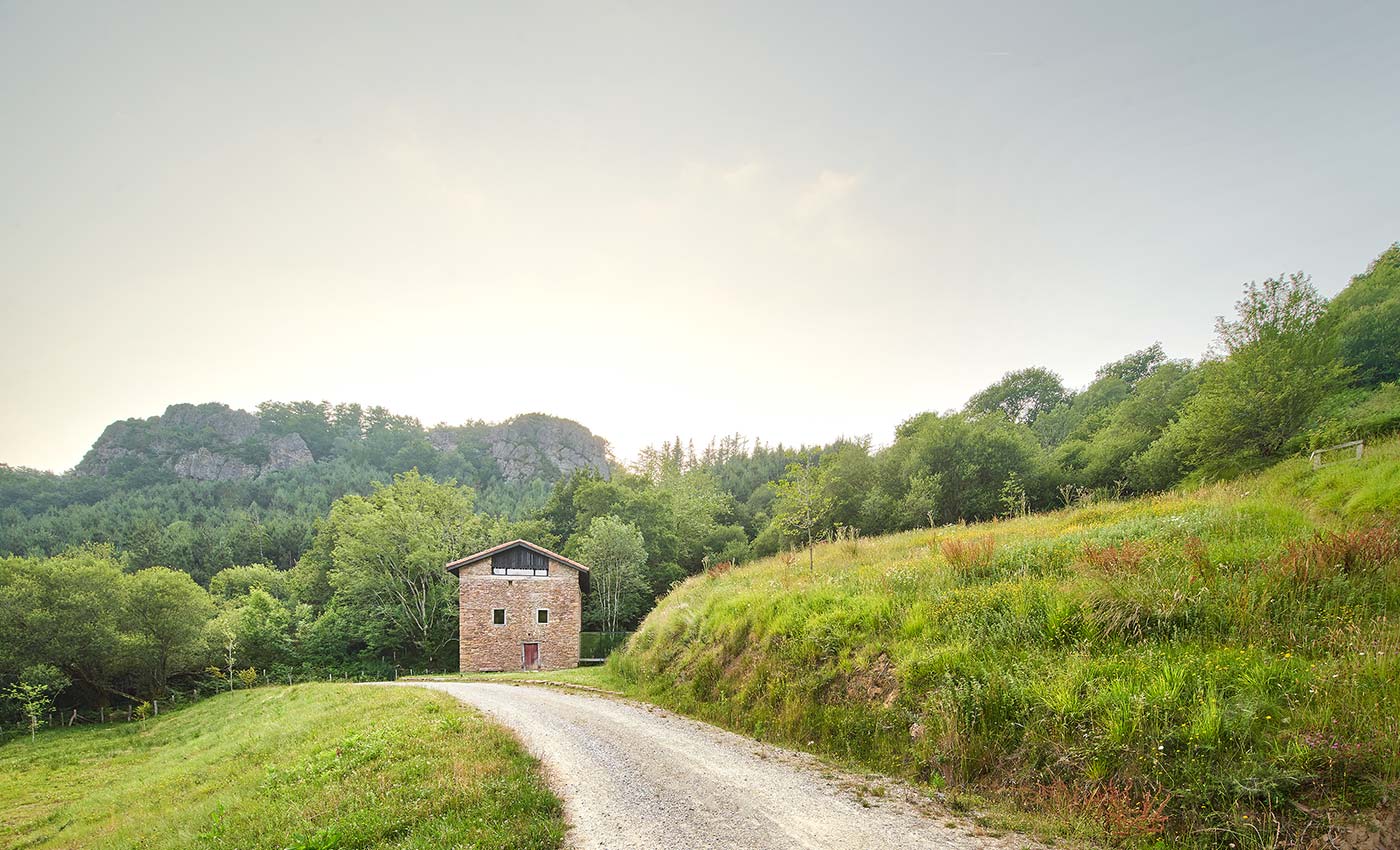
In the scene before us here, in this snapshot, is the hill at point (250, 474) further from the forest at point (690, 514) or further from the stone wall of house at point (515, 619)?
the stone wall of house at point (515, 619)

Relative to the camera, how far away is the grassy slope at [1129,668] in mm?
4863

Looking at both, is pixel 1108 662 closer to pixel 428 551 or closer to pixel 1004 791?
pixel 1004 791

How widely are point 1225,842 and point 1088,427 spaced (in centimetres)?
5711

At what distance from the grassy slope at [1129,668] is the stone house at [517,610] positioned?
24817mm

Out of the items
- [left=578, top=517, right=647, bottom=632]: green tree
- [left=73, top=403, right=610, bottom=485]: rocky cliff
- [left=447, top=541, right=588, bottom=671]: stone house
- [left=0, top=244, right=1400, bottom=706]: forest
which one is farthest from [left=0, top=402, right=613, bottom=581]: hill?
[left=447, top=541, right=588, bottom=671]: stone house

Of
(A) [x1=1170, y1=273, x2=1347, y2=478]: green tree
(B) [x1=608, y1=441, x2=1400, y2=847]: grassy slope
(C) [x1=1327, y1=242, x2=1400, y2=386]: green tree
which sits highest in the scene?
(C) [x1=1327, y1=242, x2=1400, y2=386]: green tree

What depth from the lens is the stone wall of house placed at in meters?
33.2

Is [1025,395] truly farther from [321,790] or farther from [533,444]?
[533,444]

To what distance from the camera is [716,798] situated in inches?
263

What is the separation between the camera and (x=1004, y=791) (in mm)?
6059

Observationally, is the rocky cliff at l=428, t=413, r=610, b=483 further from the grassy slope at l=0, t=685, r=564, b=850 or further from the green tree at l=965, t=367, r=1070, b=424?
the grassy slope at l=0, t=685, r=564, b=850

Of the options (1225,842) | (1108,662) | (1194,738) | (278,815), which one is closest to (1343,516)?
(1108,662)

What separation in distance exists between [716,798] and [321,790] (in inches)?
254

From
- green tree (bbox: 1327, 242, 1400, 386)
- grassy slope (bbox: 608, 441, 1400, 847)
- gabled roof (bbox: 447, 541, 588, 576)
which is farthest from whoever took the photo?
gabled roof (bbox: 447, 541, 588, 576)
